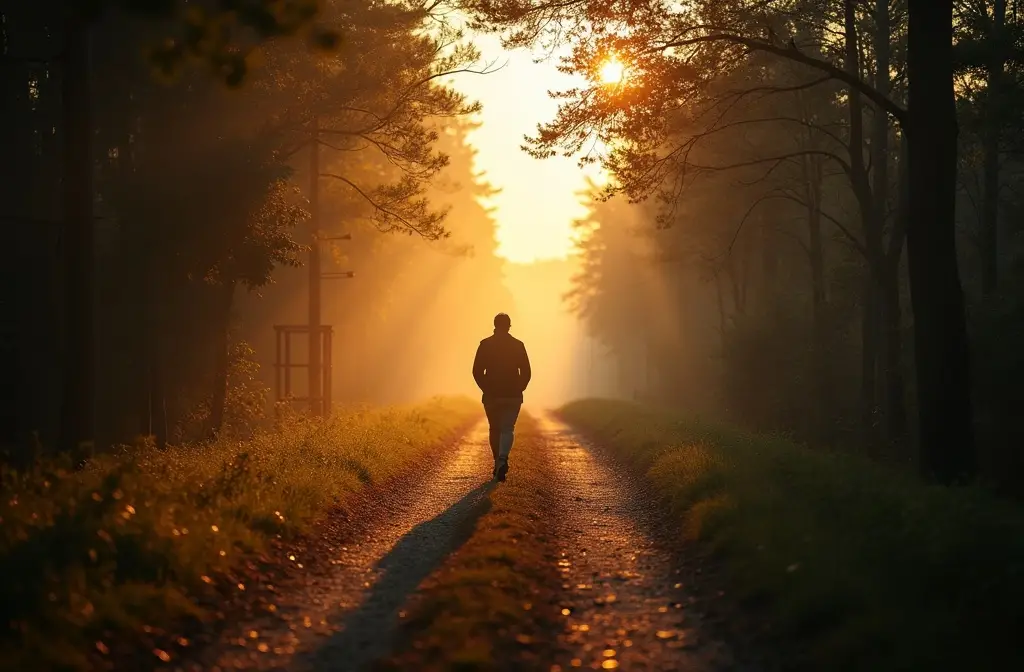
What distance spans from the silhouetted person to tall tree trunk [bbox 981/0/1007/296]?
11.7 meters

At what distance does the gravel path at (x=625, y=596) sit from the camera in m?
5.83

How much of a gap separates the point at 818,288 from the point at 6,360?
21071 millimetres

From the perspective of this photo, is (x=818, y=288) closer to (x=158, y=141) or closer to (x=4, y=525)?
(x=158, y=141)

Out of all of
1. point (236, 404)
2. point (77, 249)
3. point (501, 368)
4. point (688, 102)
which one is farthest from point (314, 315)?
point (688, 102)

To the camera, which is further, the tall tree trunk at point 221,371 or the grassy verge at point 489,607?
the tall tree trunk at point 221,371

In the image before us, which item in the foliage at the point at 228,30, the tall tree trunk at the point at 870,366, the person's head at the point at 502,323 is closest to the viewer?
the foliage at the point at 228,30

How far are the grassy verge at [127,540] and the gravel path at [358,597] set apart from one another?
47 cm

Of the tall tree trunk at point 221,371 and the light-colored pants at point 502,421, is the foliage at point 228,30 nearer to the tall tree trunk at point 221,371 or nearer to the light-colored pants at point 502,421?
the light-colored pants at point 502,421

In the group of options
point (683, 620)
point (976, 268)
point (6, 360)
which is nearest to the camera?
point (683, 620)

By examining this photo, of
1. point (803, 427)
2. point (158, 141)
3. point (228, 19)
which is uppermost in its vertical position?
point (158, 141)

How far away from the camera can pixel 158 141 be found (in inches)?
796

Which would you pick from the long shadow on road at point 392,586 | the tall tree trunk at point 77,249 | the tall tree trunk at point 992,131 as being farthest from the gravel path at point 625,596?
the tall tree trunk at point 992,131


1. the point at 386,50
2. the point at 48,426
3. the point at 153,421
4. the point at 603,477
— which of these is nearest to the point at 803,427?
the point at 603,477

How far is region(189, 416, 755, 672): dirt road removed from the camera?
5.78 metres
